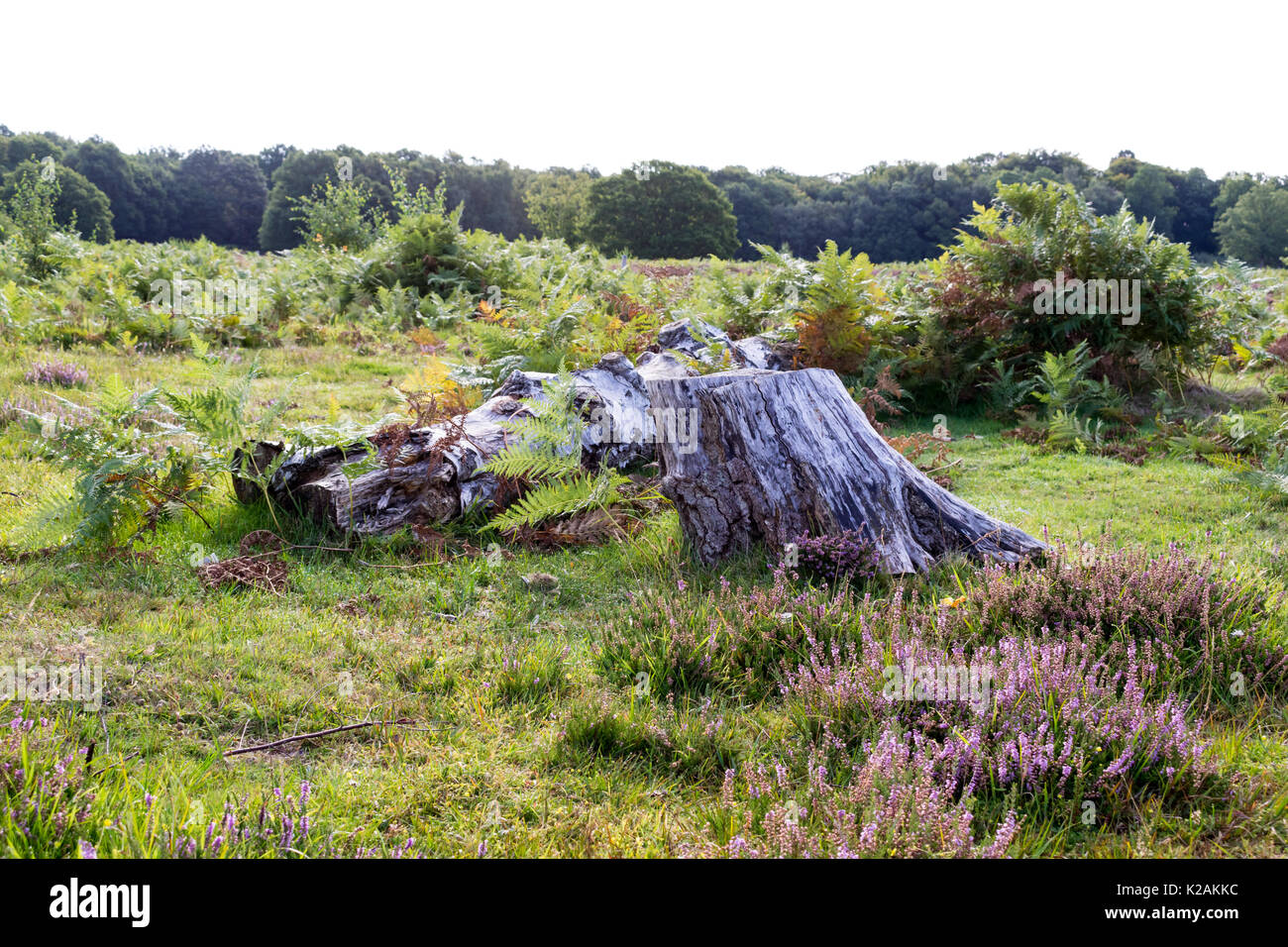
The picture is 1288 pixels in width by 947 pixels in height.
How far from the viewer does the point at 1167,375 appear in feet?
30.7

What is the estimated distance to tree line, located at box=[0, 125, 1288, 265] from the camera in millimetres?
51719

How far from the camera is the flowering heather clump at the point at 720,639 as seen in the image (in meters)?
3.53

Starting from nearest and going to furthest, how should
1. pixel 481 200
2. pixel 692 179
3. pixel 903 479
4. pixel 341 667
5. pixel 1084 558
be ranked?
pixel 341 667, pixel 1084 558, pixel 903 479, pixel 692 179, pixel 481 200

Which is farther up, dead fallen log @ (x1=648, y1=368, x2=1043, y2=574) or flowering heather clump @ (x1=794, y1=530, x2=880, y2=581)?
dead fallen log @ (x1=648, y1=368, x2=1043, y2=574)

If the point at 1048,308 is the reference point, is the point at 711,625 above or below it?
below

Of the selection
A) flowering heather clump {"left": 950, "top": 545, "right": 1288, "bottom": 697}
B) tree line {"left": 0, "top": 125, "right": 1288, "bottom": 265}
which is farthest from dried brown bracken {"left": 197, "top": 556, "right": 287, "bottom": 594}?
tree line {"left": 0, "top": 125, "right": 1288, "bottom": 265}

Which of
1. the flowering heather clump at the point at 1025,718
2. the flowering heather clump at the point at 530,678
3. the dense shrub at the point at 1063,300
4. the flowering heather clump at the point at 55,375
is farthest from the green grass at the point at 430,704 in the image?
the dense shrub at the point at 1063,300

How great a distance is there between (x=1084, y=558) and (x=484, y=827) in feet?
11.4

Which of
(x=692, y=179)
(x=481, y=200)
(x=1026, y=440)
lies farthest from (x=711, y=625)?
(x=481, y=200)

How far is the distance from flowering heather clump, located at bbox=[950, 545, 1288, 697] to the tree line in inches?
1793

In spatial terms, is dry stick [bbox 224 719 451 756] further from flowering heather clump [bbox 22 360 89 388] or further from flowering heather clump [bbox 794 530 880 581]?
flowering heather clump [bbox 22 360 89 388]

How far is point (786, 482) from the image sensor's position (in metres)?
4.79

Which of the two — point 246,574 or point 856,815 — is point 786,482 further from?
point 246,574

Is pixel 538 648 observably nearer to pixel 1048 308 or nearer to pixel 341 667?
pixel 341 667
